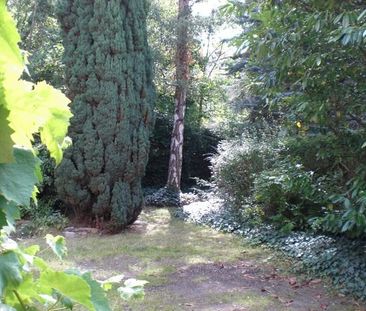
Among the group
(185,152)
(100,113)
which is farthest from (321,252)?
(185,152)

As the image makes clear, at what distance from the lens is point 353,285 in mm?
4473

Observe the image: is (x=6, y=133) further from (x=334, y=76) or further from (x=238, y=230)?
(x=238, y=230)

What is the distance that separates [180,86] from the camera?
1167 centimetres

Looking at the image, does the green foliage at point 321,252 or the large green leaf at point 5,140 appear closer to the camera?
the large green leaf at point 5,140

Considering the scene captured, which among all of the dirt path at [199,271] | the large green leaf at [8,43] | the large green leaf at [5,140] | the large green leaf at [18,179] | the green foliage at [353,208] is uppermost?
the large green leaf at [8,43]

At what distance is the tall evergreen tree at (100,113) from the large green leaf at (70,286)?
281 inches

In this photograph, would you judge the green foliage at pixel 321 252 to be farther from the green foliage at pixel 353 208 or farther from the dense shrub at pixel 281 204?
the green foliage at pixel 353 208

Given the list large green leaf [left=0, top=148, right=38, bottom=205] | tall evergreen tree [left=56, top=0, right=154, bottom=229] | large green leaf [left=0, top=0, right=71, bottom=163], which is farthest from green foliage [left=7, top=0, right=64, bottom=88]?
large green leaf [left=0, top=148, right=38, bottom=205]

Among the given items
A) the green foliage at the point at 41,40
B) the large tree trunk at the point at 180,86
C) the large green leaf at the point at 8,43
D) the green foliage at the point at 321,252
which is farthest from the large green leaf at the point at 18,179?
the large tree trunk at the point at 180,86

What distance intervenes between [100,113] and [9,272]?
24.5ft

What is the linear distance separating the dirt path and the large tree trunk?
13.7ft

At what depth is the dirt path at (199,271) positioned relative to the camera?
13.7ft

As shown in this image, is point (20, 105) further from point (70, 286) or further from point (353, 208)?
point (353, 208)

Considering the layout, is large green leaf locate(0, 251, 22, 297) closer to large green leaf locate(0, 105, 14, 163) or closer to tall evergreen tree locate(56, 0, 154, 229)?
large green leaf locate(0, 105, 14, 163)
